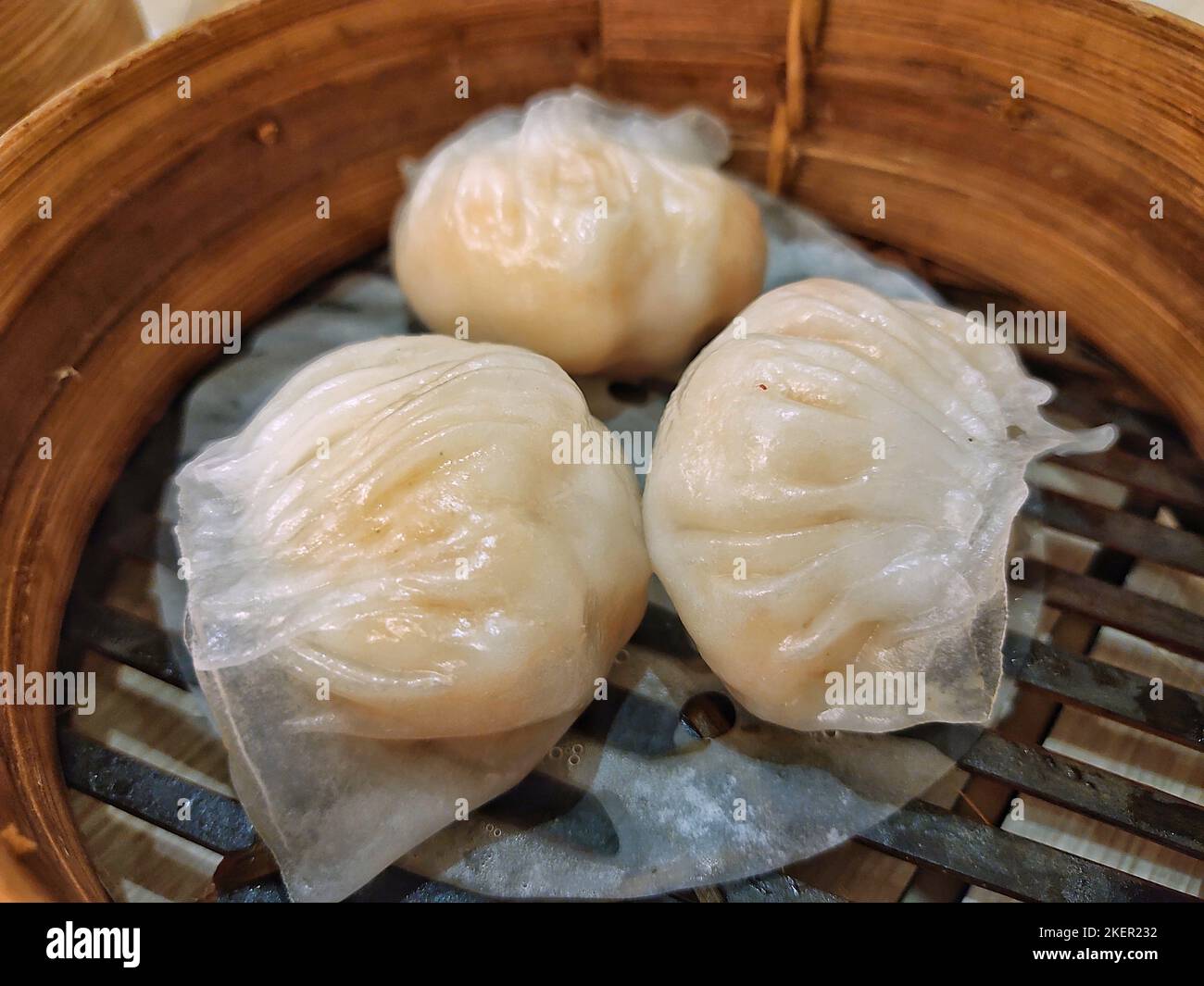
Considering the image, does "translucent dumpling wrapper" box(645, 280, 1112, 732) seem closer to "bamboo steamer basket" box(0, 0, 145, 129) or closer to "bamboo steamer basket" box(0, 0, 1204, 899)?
"bamboo steamer basket" box(0, 0, 1204, 899)

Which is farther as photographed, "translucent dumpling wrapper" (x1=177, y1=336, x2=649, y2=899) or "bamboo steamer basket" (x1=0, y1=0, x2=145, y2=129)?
"bamboo steamer basket" (x1=0, y1=0, x2=145, y2=129)

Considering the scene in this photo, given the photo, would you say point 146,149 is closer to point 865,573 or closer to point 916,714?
point 865,573

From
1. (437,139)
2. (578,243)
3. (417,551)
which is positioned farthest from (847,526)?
(437,139)

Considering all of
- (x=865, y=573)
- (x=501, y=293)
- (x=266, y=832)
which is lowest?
(x=266, y=832)

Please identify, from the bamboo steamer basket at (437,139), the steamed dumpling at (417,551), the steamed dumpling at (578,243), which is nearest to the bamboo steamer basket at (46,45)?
the bamboo steamer basket at (437,139)

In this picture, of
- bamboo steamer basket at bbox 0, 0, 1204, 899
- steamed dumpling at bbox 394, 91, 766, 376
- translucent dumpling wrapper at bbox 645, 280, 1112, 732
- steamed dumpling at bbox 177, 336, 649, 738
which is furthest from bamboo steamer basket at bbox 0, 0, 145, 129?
translucent dumpling wrapper at bbox 645, 280, 1112, 732

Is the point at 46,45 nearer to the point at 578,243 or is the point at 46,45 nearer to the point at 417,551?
the point at 578,243
